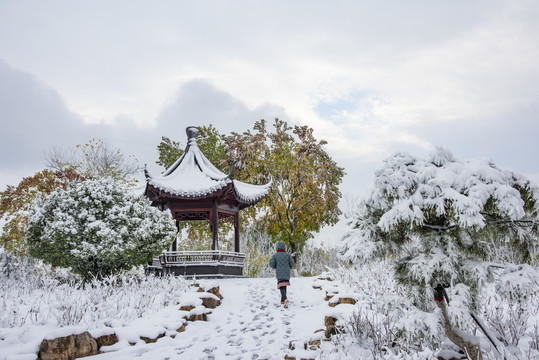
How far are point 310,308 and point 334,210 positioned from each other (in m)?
12.7

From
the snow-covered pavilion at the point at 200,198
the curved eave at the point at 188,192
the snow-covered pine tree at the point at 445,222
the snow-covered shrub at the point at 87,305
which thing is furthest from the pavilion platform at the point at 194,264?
the snow-covered pine tree at the point at 445,222

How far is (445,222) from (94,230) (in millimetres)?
8442

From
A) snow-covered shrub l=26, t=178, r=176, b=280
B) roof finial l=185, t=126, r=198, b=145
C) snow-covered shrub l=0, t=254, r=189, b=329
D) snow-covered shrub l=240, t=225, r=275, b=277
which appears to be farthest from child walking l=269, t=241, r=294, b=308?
snow-covered shrub l=240, t=225, r=275, b=277

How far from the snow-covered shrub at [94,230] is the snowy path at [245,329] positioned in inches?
110

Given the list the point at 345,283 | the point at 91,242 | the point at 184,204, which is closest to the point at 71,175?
the point at 184,204

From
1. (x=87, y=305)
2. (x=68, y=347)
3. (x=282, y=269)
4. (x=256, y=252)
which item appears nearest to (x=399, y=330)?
(x=68, y=347)

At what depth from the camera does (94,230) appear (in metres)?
10.2

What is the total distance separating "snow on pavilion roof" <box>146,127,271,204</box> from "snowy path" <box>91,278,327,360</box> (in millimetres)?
4334

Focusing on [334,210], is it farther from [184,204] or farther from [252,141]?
[184,204]

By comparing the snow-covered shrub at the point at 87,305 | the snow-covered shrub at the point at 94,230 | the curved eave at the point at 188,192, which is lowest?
the snow-covered shrub at the point at 87,305

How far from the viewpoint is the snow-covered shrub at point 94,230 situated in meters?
10.0

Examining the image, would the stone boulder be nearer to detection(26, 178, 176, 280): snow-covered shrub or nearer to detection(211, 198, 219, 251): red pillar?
detection(26, 178, 176, 280): snow-covered shrub

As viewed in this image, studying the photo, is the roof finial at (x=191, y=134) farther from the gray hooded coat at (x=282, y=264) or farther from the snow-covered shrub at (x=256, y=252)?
the gray hooded coat at (x=282, y=264)

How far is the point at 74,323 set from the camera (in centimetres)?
645
